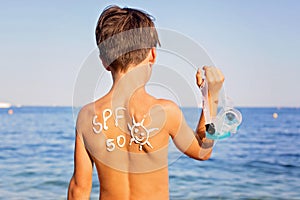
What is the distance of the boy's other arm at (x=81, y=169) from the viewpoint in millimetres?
2256

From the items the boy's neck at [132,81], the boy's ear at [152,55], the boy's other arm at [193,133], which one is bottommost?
the boy's other arm at [193,133]

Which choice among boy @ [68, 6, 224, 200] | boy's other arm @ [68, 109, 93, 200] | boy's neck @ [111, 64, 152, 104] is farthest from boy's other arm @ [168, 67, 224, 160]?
boy's other arm @ [68, 109, 93, 200]

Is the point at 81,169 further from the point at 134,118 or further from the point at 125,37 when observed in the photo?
the point at 125,37

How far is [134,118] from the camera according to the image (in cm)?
210

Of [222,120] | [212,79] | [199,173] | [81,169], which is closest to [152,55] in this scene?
[212,79]

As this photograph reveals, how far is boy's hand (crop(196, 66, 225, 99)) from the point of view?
205 cm

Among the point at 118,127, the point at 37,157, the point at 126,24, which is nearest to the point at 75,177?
the point at 118,127

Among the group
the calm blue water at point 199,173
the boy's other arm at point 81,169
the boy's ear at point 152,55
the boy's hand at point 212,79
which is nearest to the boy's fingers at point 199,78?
the boy's hand at point 212,79

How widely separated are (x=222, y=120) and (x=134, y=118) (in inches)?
14.1

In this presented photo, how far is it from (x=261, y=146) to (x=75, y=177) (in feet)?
59.9

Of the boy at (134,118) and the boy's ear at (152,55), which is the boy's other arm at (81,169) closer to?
the boy at (134,118)

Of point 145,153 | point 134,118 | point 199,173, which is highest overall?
point 134,118

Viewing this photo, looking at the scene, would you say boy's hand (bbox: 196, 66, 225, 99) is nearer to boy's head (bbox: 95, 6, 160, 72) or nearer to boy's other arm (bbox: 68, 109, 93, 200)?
boy's head (bbox: 95, 6, 160, 72)

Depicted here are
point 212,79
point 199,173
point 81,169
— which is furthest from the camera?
point 199,173
